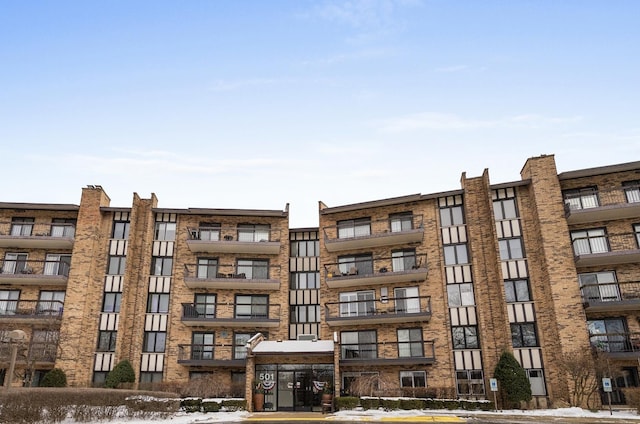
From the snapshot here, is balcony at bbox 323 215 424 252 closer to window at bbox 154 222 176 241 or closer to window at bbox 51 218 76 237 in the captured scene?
window at bbox 154 222 176 241

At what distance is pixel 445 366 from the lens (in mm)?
27656

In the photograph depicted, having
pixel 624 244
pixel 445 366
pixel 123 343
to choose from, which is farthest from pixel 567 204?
pixel 123 343

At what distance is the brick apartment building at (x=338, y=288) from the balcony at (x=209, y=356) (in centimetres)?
11

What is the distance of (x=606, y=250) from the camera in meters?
26.8

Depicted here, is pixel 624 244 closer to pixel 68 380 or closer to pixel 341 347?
pixel 341 347

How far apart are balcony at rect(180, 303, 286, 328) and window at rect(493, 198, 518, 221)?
1533cm

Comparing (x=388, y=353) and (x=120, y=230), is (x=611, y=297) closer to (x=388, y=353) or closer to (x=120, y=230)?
(x=388, y=353)

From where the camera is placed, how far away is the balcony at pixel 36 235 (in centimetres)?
3094

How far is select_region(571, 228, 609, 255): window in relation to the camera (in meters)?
26.9

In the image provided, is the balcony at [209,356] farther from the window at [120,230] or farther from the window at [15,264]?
the window at [15,264]

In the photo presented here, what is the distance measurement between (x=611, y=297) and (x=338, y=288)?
52.4 feet

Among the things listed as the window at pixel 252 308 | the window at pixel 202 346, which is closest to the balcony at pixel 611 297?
the window at pixel 252 308

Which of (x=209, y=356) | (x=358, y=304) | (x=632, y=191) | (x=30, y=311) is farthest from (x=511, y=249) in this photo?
(x=30, y=311)

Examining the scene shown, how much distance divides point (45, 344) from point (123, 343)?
4.31 m
